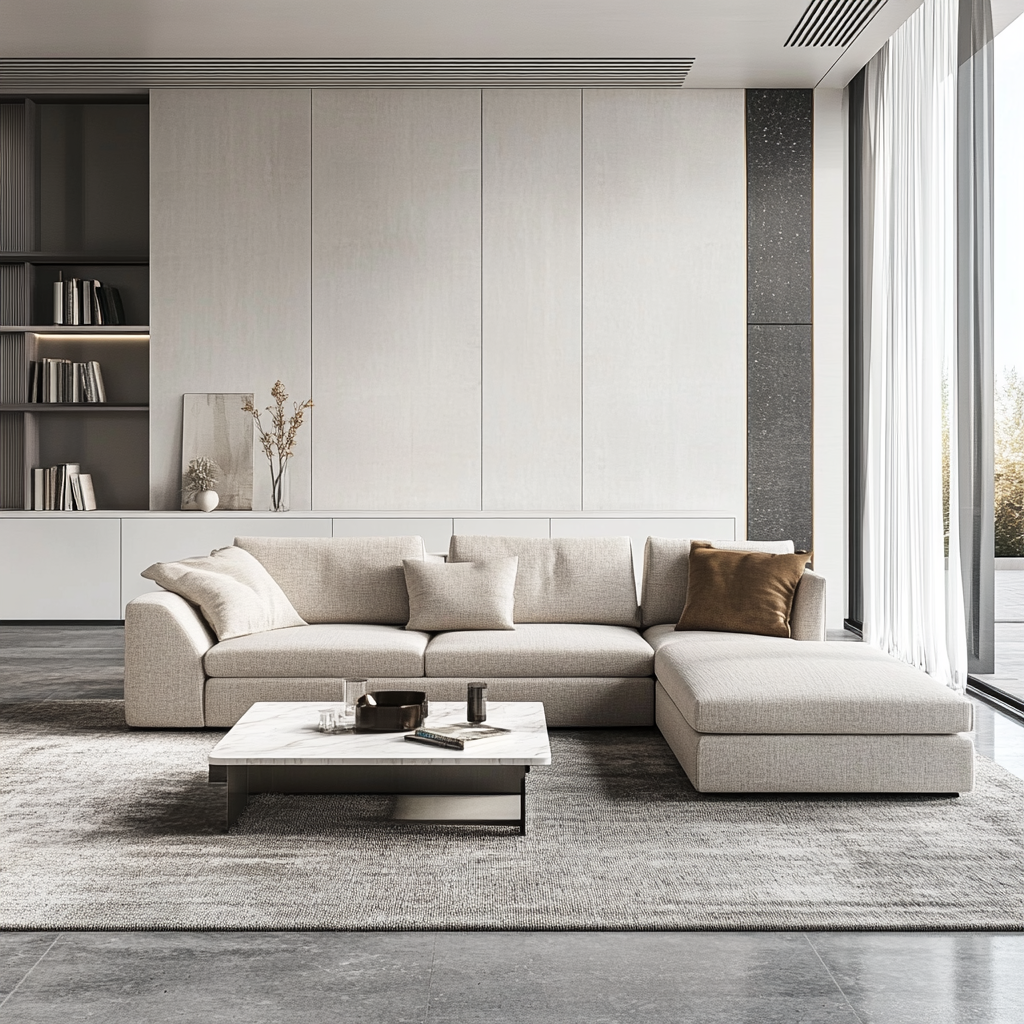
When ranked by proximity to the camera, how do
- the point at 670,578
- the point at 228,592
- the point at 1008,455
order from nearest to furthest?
the point at 228,592, the point at 670,578, the point at 1008,455

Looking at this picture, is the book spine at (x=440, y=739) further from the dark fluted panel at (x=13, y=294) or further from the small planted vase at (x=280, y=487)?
the dark fluted panel at (x=13, y=294)

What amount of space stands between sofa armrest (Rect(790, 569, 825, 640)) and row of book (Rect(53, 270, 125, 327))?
190 inches

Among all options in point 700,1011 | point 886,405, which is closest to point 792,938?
point 700,1011

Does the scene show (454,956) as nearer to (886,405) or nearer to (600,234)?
(886,405)

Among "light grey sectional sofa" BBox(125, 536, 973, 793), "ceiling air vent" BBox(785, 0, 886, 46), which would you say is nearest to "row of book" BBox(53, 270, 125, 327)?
"light grey sectional sofa" BBox(125, 536, 973, 793)

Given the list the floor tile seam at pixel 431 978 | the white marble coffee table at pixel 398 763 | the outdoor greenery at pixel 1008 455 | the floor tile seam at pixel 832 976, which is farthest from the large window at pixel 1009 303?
the floor tile seam at pixel 431 978

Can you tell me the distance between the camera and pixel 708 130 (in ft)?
22.3

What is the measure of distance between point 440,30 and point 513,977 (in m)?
5.19

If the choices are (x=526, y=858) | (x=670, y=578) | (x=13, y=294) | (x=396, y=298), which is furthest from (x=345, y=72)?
(x=526, y=858)

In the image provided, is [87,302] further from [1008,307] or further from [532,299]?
[1008,307]

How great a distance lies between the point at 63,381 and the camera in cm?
687

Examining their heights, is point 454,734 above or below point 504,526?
below

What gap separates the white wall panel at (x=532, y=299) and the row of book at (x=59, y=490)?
2558 millimetres

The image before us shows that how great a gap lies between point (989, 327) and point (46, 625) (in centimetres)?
557
